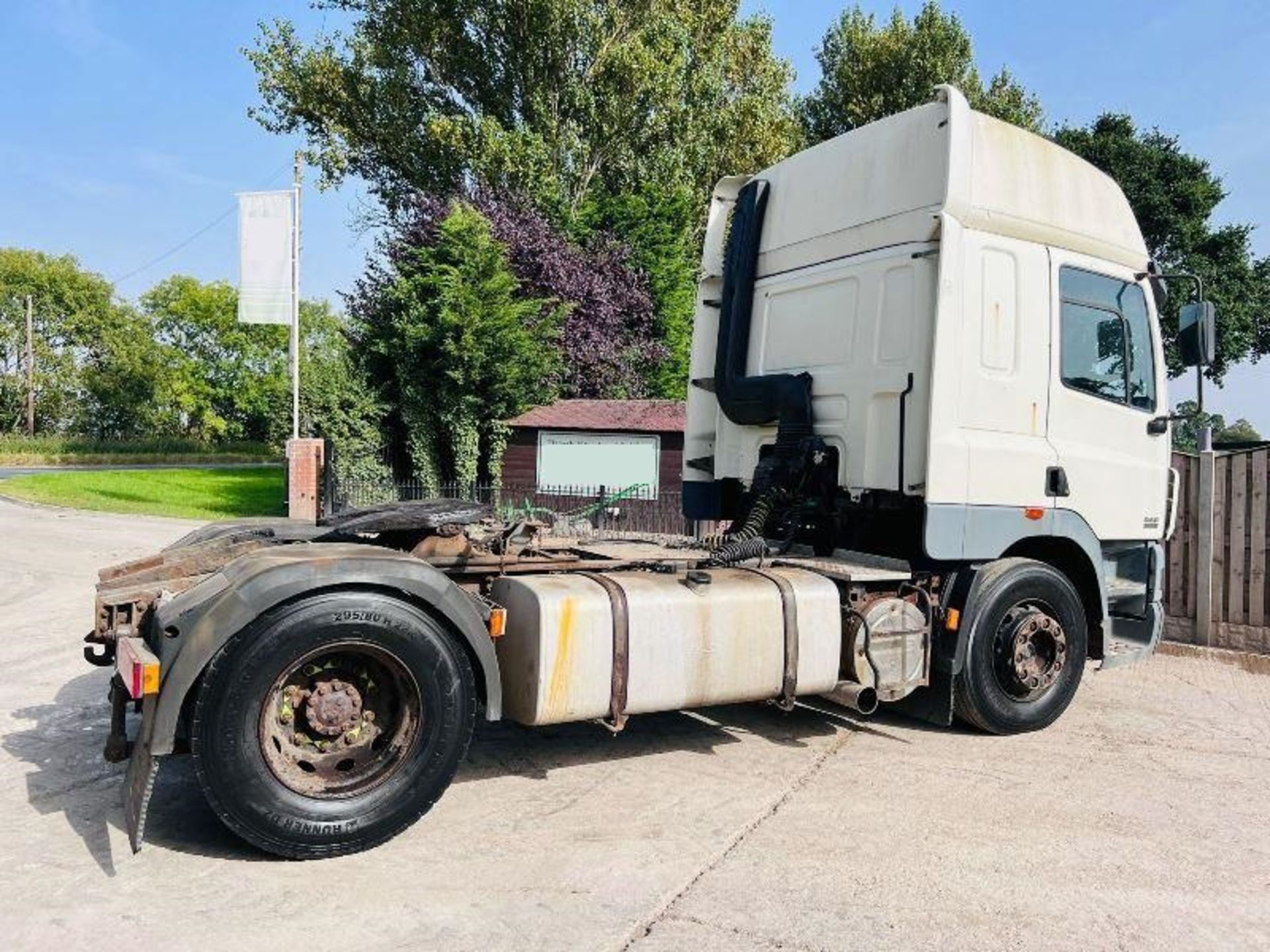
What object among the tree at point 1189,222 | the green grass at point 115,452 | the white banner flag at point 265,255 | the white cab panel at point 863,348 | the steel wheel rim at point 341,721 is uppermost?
the tree at point 1189,222

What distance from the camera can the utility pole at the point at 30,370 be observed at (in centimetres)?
5566

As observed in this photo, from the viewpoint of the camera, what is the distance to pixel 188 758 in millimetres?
4840

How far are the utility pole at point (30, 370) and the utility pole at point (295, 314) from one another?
141 feet

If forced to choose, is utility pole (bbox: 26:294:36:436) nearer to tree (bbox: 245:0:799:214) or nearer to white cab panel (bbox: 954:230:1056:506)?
tree (bbox: 245:0:799:214)

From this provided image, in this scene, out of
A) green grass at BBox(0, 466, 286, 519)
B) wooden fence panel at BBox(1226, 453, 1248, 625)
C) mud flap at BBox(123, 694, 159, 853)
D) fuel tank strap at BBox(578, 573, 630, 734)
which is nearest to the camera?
mud flap at BBox(123, 694, 159, 853)

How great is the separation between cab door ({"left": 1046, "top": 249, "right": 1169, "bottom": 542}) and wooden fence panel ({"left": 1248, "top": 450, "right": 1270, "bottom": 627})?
261cm

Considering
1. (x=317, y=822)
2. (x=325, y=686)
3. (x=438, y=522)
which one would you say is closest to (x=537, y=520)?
(x=438, y=522)

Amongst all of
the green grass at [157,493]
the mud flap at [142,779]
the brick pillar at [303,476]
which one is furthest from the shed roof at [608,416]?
the mud flap at [142,779]

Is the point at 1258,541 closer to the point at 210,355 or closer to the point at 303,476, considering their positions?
the point at 303,476

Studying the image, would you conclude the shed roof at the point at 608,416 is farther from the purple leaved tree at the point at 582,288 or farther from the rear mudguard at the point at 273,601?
the rear mudguard at the point at 273,601

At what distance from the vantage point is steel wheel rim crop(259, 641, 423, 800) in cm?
387

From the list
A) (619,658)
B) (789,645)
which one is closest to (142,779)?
(619,658)

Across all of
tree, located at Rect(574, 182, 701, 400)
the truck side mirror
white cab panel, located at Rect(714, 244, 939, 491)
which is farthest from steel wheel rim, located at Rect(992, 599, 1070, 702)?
tree, located at Rect(574, 182, 701, 400)

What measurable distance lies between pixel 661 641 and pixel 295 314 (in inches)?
715
